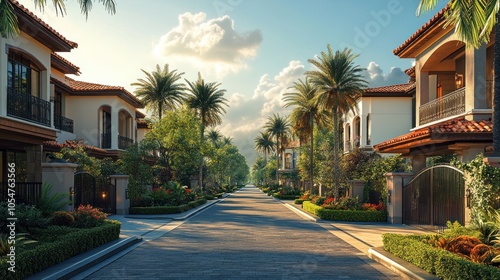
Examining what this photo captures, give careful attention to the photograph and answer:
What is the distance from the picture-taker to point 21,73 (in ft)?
63.5

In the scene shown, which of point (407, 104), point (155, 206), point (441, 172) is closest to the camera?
point (441, 172)

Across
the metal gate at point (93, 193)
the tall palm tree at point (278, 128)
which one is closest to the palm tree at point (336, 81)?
the metal gate at point (93, 193)

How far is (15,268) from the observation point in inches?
320

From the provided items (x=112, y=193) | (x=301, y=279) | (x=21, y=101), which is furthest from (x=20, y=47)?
(x=301, y=279)

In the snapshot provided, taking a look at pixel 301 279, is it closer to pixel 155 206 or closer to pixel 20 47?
pixel 20 47

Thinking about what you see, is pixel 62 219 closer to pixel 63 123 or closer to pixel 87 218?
pixel 87 218

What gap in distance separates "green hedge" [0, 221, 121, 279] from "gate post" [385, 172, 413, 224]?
1343 cm

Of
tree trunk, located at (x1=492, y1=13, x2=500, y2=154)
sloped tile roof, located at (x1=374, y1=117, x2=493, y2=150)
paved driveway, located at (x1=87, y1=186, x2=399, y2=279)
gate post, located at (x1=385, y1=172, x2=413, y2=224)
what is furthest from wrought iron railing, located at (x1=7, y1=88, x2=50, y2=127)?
tree trunk, located at (x1=492, y1=13, x2=500, y2=154)

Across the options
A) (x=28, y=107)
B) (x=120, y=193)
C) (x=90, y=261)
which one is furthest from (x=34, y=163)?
(x=90, y=261)

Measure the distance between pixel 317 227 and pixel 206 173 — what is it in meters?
46.1

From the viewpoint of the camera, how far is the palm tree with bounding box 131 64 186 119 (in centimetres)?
4412

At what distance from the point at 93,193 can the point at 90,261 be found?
1516cm

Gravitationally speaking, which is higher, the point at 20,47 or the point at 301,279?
the point at 20,47

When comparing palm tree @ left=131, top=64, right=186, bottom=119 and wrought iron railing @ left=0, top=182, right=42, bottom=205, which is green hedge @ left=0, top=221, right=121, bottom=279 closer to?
wrought iron railing @ left=0, top=182, right=42, bottom=205
